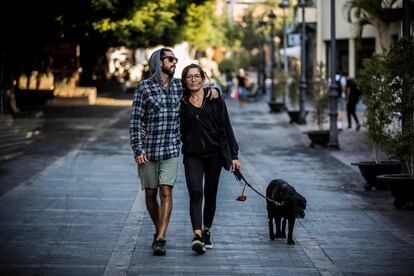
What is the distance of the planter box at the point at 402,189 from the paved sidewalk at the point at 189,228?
0.18 metres

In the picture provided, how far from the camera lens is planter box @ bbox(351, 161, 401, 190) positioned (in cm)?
1394

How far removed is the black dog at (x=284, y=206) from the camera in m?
9.27

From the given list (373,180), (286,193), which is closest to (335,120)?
(373,180)

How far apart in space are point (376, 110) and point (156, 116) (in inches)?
226

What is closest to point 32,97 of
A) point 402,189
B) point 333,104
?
point 333,104

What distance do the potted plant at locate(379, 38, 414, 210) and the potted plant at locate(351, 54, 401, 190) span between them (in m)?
0.10

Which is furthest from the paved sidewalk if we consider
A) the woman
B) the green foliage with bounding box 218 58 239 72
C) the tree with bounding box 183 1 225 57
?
the green foliage with bounding box 218 58 239 72

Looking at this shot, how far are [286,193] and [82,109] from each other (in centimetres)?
2783

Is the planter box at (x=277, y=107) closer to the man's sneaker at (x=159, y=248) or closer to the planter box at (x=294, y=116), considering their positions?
the planter box at (x=294, y=116)

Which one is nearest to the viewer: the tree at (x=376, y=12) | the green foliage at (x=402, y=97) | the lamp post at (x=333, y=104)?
the green foliage at (x=402, y=97)

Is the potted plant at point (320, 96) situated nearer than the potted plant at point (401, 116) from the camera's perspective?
No

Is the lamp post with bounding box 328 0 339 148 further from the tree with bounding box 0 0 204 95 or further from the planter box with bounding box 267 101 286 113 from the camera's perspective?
the planter box with bounding box 267 101 286 113

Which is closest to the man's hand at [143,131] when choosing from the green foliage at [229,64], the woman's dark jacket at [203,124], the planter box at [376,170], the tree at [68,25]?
the woman's dark jacket at [203,124]

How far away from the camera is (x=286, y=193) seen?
941 centimetres
